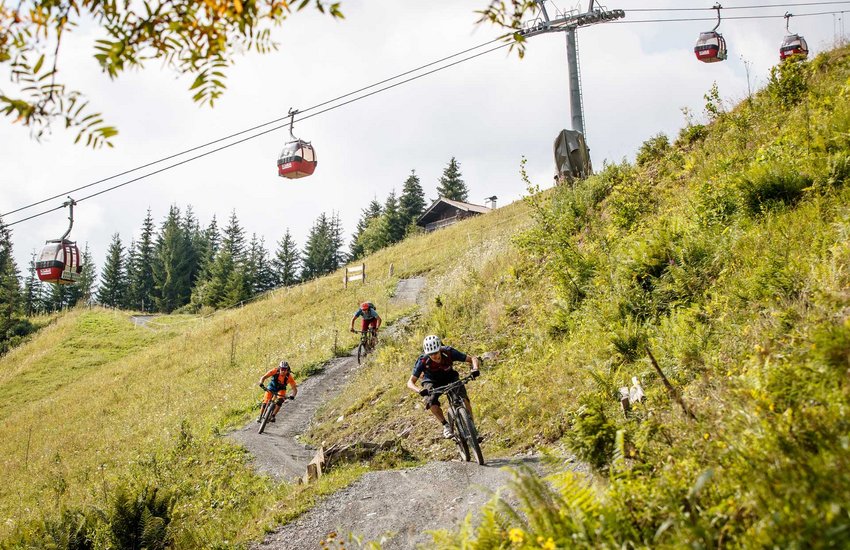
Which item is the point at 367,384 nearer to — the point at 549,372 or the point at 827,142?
the point at 549,372

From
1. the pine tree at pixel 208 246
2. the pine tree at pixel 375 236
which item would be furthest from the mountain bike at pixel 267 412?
the pine tree at pixel 208 246

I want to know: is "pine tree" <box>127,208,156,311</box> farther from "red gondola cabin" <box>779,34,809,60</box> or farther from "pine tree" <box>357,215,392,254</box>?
"red gondola cabin" <box>779,34,809,60</box>

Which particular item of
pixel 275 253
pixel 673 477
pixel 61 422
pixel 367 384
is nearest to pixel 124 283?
pixel 275 253

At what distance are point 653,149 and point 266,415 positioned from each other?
1195 cm

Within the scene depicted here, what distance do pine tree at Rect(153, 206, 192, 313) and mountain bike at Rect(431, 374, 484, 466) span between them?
88.4m

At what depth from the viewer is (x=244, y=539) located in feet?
26.0

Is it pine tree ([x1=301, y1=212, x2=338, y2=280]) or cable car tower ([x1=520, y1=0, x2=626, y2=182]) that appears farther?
pine tree ([x1=301, y1=212, x2=338, y2=280])

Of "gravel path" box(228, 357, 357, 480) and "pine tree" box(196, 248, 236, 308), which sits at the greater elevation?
"pine tree" box(196, 248, 236, 308)

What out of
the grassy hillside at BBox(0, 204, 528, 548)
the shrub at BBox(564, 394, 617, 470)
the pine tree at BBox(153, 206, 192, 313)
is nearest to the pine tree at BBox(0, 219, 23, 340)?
the grassy hillside at BBox(0, 204, 528, 548)

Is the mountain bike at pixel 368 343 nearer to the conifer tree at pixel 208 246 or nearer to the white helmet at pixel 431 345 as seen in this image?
the white helmet at pixel 431 345

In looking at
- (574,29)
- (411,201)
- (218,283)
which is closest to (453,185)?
(411,201)

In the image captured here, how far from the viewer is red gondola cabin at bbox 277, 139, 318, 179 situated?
17125mm

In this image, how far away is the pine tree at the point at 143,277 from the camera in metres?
94.6

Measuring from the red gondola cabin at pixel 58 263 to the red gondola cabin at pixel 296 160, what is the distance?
21.4 ft
